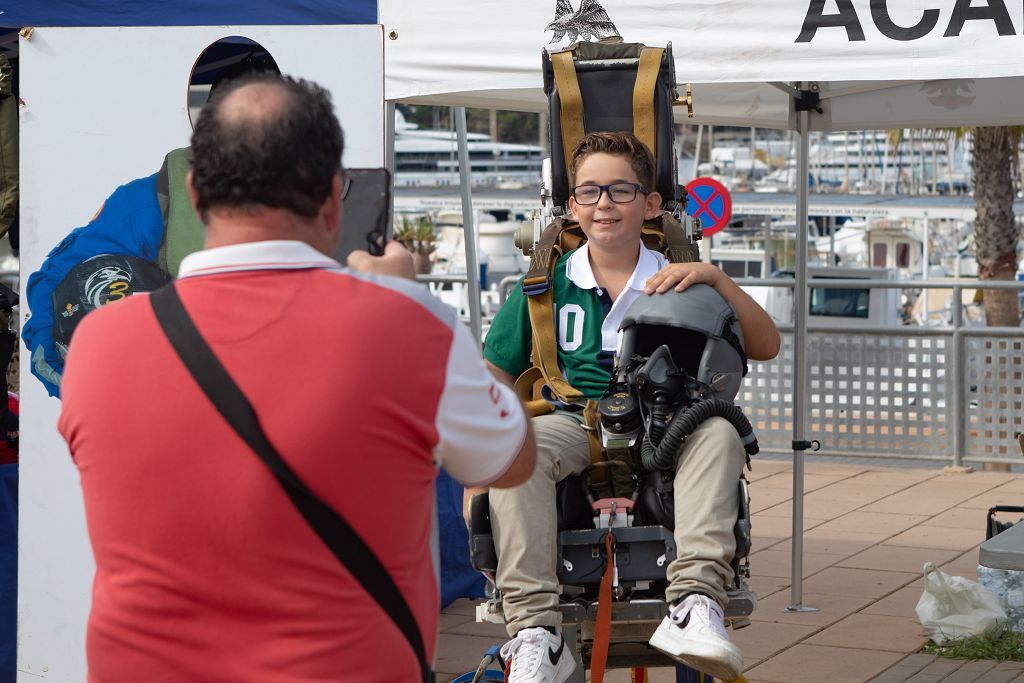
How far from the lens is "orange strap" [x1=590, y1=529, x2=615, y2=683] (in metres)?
3.47

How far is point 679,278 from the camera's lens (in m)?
3.73

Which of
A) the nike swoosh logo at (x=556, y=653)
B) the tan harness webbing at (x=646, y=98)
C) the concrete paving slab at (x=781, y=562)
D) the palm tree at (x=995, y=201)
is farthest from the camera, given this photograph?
the palm tree at (x=995, y=201)

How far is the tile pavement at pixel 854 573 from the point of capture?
5.30 meters

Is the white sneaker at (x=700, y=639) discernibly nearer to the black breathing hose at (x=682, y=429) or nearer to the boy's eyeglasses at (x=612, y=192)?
the black breathing hose at (x=682, y=429)

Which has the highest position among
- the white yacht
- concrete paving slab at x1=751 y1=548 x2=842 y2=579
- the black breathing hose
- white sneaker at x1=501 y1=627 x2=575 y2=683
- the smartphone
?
the white yacht

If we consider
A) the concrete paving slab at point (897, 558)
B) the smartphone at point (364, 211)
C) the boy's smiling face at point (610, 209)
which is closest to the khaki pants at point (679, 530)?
the boy's smiling face at point (610, 209)

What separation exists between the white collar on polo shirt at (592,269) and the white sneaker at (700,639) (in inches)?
42.1

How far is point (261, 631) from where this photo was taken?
1.80 metres

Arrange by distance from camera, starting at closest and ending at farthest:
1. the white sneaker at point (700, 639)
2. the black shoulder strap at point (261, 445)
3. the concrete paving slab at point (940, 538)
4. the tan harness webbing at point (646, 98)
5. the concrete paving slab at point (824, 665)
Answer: the black shoulder strap at point (261, 445) → the white sneaker at point (700, 639) → the tan harness webbing at point (646, 98) → the concrete paving slab at point (824, 665) → the concrete paving slab at point (940, 538)

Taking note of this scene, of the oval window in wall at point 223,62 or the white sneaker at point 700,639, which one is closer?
the white sneaker at point 700,639

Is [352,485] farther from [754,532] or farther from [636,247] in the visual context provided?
[754,532]

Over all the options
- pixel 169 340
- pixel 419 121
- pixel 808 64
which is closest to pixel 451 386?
pixel 169 340

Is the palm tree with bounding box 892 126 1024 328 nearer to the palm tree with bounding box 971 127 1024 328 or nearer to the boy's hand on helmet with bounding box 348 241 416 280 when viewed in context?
the palm tree with bounding box 971 127 1024 328

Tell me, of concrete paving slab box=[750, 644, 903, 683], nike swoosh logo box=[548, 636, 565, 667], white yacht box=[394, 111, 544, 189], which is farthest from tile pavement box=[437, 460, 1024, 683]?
white yacht box=[394, 111, 544, 189]
